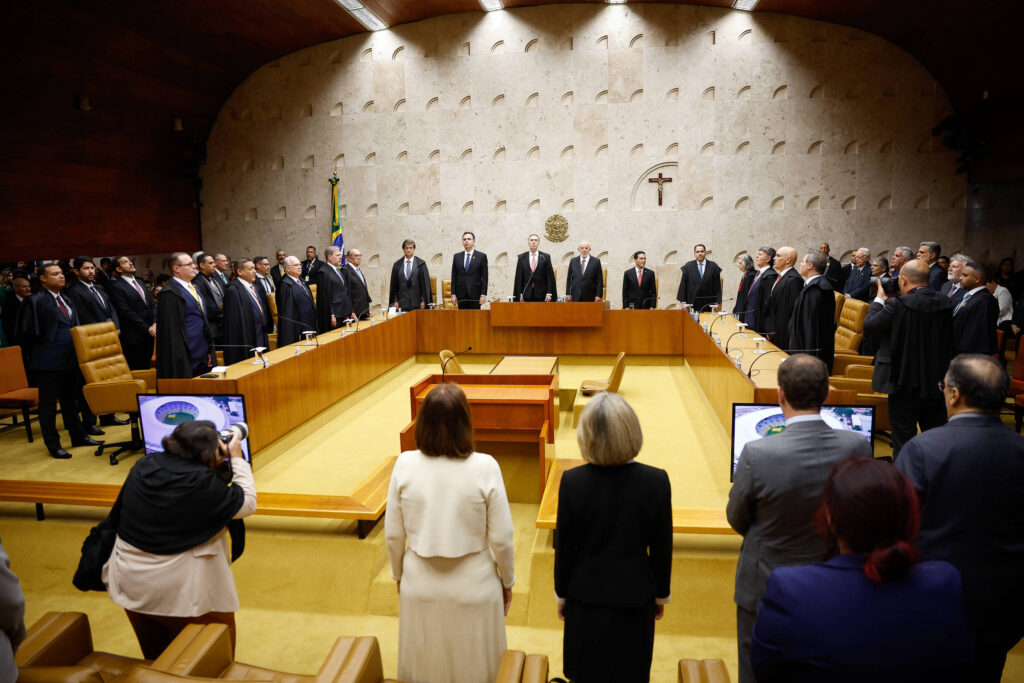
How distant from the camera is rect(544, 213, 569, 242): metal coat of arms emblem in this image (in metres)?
10.7

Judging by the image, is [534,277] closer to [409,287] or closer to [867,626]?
[409,287]

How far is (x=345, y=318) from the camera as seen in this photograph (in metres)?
7.71

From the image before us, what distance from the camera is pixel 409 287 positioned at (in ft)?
27.7

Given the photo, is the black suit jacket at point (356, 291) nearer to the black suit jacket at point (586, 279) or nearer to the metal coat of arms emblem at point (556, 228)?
the black suit jacket at point (586, 279)

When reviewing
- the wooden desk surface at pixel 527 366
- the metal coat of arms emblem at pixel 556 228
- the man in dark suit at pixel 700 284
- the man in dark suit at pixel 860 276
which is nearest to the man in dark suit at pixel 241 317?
the wooden desk surface at pixel 527 366

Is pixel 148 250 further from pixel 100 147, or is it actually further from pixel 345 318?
pixel 345 318

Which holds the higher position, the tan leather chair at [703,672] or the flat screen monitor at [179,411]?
the flat screen monitor at [179,411]

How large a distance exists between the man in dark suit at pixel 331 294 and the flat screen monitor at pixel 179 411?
3.73 meters

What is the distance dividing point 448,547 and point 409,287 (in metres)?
6.64

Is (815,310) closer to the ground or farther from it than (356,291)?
farther from it

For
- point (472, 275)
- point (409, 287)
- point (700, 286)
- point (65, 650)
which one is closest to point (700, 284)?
point (700, 286)

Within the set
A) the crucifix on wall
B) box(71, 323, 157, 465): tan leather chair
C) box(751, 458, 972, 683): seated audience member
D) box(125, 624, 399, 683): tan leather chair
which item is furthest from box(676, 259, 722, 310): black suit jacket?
box(751, 458, 972, 683): seated audience member

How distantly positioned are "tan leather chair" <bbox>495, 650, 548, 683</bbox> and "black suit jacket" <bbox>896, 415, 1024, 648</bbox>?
112 cm

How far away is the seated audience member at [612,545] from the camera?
6.10 feet
